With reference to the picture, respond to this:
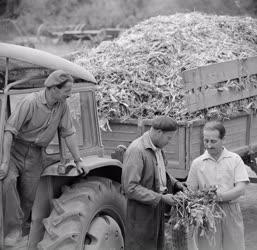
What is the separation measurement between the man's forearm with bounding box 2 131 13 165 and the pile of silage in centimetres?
216

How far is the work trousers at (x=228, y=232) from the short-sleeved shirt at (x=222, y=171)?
19 cm

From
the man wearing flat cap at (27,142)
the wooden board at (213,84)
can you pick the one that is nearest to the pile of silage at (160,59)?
the wooden board at (213,84)

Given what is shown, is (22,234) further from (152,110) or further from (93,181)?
(152,110)

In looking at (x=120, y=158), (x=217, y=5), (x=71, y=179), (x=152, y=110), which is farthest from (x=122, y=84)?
(x=217, y=5)

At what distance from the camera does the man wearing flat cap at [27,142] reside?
445cm

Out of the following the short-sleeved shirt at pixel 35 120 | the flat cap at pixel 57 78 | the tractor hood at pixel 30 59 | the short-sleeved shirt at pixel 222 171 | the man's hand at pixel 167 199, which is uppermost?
the tractor hood at pixel 30 59

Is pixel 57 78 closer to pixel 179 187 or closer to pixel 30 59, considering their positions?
pixel 30 59

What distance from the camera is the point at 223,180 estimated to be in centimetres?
→ 473

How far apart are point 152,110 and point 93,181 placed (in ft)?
5.18

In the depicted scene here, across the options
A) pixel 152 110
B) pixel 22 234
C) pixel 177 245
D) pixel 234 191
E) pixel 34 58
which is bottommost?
pixel 177 245

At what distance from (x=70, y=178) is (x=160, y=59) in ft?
7.79

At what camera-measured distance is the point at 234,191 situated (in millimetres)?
4617

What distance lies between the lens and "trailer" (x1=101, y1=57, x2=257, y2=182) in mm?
6152

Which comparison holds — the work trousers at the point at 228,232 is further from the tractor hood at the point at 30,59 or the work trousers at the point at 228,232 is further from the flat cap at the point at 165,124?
the tractor hood at the point at 30,59
